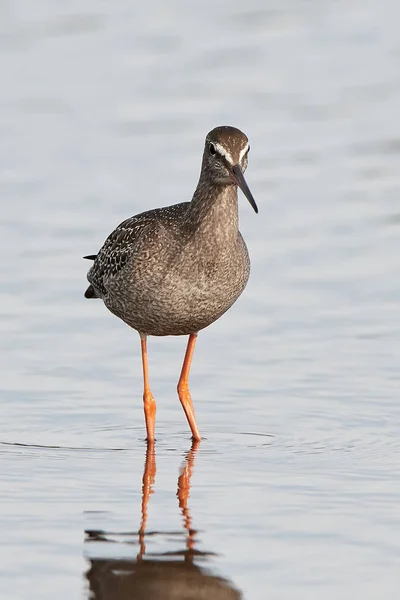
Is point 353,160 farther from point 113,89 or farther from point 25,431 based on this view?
point 25,431

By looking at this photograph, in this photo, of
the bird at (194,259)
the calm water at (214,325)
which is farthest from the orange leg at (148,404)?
the calm water at (214,325)

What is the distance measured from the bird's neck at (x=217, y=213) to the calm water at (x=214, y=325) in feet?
4.81

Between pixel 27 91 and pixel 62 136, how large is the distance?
7.30 ft

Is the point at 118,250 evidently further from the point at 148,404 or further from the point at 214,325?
the point at 214,325

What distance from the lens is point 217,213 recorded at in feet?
39.0

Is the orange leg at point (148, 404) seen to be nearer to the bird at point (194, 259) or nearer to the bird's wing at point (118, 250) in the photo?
the bird at point (194, 259)

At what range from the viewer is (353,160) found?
19.9 meters

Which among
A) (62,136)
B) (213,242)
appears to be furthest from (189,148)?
(213,242)

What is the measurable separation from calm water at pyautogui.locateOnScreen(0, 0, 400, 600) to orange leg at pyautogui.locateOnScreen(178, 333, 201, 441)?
134 millimetres

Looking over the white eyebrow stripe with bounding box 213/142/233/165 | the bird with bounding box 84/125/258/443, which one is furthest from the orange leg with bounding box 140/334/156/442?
the white eyebrow stripe with bounding box 213/142/233/165

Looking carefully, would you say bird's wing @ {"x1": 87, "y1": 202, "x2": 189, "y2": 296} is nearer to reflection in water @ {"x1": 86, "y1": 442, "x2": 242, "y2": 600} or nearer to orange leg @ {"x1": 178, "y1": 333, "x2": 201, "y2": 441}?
orange leg @ {"x1": 178, "y1": 333, "x2": 201, "y2": 441}

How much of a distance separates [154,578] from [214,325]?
630 centimetres

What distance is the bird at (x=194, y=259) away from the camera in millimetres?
11695

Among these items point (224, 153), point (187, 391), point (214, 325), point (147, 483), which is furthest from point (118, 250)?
point (147, 483)
